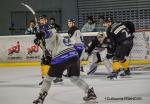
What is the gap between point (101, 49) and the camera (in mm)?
11391

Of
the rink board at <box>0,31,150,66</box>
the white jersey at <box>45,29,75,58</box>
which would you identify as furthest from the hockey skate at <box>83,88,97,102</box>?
the rink board at <box>0,31,150,66</box>

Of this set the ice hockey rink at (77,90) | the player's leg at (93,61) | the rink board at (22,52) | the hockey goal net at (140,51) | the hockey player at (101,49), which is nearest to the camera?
the ice hockey rink at (77,90)

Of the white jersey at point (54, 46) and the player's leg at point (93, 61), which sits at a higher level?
the white jersey at point (54, 46)

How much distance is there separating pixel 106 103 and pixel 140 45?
21.5 ft

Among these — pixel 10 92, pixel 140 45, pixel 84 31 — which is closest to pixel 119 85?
pixel 10 92

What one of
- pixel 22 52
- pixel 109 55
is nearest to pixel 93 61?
pixel 109 55

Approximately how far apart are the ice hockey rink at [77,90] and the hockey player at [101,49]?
11.3 inches

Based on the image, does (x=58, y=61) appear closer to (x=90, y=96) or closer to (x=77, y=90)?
(x=90, y=96)

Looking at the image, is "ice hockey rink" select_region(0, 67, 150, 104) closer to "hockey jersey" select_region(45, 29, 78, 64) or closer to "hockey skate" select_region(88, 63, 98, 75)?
"hockey skate" select_region(88, 63, 98, 75)

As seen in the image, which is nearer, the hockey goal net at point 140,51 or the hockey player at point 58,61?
the hockey player at point 58,61

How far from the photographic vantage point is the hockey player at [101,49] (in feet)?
36.2

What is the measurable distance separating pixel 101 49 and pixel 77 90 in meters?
2.49

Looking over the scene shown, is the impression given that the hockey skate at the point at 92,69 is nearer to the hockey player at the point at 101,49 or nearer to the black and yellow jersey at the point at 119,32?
the hockey player at the point at 101,49

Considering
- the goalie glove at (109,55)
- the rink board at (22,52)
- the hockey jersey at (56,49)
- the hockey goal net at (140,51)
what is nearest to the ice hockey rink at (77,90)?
the goalie glove at (109,55)
